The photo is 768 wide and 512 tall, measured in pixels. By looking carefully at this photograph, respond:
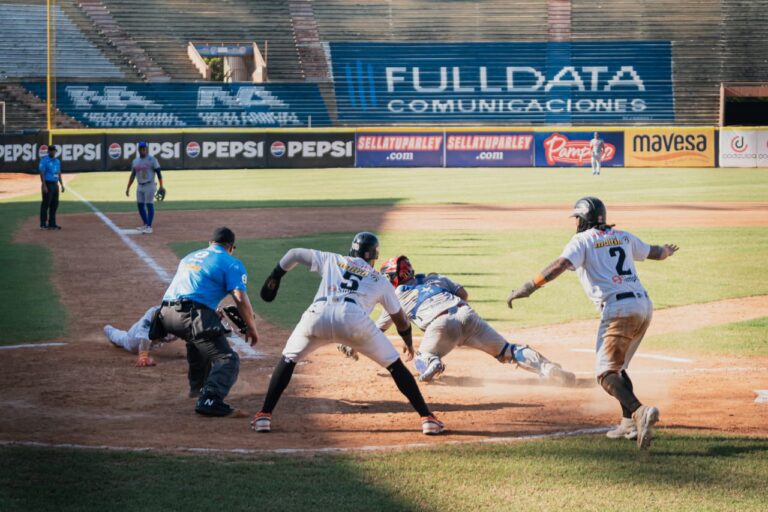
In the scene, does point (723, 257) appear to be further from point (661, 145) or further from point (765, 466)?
point (661, 145)

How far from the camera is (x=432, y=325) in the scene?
11.1m

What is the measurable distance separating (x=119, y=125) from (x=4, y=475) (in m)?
47.5

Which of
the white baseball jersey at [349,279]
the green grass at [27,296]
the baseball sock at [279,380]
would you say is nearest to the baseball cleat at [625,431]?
the white baseball jersey at [349,279]

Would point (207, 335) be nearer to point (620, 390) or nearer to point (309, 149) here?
point (620, 390)

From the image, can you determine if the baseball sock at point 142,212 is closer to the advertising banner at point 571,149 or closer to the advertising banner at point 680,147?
the advertising banner at point 571,149

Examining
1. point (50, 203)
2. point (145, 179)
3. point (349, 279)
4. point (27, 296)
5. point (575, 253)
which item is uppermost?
point (145, 179)

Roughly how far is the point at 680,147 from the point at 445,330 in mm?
40130

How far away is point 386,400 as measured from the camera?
33.9ft

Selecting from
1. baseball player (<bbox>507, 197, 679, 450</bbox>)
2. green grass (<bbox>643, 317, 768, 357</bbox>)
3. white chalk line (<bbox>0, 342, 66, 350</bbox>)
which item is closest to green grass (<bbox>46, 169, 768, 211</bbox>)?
white chalk line (<bbox>0, 342, 66, 350</bbox>)

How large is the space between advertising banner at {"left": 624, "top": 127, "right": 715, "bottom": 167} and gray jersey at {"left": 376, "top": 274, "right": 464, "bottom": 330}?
39.2 meters

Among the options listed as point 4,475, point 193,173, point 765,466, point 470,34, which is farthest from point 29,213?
point 470,34

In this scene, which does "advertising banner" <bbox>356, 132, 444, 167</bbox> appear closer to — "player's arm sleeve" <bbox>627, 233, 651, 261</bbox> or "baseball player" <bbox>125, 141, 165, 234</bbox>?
"baseball player" <bbox>125, 141, 165, 234</bbox>

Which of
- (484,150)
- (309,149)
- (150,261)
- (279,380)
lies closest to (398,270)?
(279,380)

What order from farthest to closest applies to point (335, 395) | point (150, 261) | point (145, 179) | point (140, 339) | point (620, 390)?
point (145, 179), point (150, 261), point (140, 339), point (335, 395), point (620, 390)
